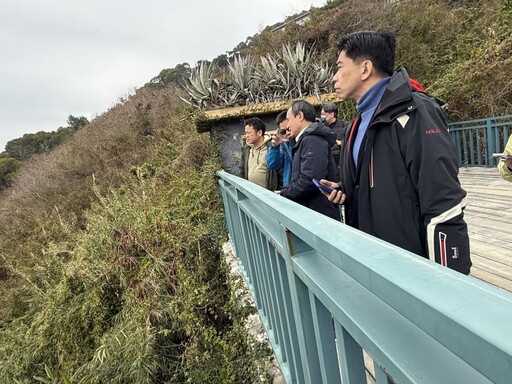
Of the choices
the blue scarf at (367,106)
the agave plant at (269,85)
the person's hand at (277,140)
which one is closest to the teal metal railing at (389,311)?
the blue scarf at (367,106)

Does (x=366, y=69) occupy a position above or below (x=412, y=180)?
above

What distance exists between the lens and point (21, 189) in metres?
18.9

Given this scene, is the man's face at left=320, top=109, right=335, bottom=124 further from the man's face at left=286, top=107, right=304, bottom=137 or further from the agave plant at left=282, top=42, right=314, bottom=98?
the man's face at left=286, top=107, right=304, bottom=137

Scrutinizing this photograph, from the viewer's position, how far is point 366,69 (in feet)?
5.40

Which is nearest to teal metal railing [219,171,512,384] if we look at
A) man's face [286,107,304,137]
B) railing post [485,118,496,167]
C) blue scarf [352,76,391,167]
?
blue scarf [352,76,391,167]

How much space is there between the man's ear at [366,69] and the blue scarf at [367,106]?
8cm

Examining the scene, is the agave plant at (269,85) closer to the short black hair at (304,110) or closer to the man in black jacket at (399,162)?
the short black hair at (304,110)

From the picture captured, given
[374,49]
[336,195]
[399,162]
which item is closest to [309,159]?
[336,195]

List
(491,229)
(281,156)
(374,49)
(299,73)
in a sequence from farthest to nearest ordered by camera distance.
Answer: (299,73) → (281,156) → (491,229) → (374,49)

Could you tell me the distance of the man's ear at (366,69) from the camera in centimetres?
164

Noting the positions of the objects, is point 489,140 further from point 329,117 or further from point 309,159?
point 309,159

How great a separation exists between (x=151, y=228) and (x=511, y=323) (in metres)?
4.46

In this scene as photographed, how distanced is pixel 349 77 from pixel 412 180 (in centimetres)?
60

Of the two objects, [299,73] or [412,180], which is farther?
[299,73]
